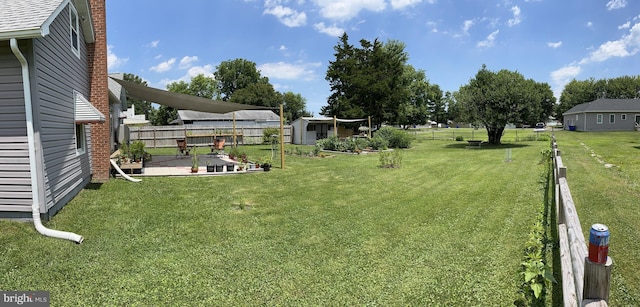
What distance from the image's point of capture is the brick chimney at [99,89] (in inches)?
353

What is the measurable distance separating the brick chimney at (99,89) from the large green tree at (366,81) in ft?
79.1

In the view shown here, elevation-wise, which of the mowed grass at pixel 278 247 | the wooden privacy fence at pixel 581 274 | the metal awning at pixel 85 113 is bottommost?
the mowed grass at pixel 278 247

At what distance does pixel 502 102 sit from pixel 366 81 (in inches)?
470

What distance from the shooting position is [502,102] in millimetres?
22625

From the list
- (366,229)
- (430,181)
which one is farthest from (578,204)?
(366,229)

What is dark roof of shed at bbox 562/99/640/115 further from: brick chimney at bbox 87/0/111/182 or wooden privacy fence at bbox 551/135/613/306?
brick chimney at bbox 87/0/111/182

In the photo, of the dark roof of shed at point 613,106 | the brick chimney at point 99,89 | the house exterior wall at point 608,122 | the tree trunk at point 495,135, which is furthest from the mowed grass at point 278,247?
the dark roof of shed at point 613,106

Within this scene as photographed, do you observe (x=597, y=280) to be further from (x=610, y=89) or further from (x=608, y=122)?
(x=610, y=89)

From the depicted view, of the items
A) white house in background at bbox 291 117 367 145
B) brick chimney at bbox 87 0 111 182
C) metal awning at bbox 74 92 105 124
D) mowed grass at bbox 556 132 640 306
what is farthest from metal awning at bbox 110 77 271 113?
white house in background at bbox 291 117 367 145

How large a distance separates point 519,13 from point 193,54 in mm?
47380

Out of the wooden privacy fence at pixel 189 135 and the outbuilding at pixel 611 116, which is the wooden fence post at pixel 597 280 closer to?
the wooden privacy fence at pixel 189 135

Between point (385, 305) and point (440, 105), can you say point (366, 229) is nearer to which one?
point (385, 305)

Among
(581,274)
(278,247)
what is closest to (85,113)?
(278,247)

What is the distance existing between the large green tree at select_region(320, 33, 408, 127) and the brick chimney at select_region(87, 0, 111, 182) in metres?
24.1
